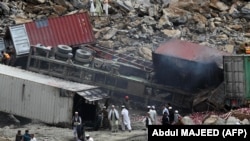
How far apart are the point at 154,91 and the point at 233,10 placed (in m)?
10.8

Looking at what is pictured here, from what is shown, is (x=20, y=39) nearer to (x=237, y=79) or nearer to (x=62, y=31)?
(x=62, y=31)

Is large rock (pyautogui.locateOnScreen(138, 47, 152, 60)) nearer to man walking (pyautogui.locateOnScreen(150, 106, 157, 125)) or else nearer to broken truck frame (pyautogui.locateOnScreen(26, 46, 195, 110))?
broken truck frame (pyautogui.locateOnScreen(26, 46, 195, 110))

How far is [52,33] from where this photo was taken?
87.7 feet

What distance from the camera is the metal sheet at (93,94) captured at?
21.7m

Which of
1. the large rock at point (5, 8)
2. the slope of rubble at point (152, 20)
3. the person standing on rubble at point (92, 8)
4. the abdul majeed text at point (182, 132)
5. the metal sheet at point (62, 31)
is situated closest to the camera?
the abdul majeed text at point (182, 132)

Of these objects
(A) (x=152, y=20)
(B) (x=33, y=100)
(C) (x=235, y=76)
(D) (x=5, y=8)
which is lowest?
(B) (x=33, y=100)

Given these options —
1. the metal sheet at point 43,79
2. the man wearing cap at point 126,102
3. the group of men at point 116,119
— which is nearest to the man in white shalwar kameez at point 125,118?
the group of men at point 116,119

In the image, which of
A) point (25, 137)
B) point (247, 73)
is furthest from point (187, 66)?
point (25, 137)

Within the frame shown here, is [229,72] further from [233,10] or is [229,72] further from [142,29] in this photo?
[233,10]

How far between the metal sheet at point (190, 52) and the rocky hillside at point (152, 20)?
4.42 metres

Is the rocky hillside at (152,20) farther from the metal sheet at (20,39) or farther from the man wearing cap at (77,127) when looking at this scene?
the man wearing cap at (77,127)

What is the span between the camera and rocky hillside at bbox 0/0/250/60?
96.0ft

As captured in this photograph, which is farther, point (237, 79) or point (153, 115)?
point (237, 79)

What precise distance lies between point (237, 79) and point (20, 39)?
30.6ft
